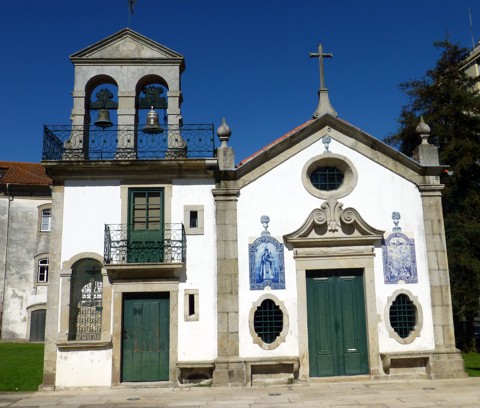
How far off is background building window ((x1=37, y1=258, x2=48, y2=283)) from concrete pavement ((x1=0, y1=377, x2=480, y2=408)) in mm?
19031

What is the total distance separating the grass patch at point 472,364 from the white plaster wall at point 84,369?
8.77 m

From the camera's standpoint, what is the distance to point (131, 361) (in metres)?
11.7

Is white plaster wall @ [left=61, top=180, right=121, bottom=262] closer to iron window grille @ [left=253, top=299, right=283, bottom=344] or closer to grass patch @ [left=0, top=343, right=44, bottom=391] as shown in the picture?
grass patch @ [left=0, top=343, right=44, bottom=391]

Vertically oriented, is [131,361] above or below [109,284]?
below

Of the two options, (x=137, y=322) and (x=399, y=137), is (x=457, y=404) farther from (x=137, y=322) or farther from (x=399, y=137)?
(x=399, y=137)

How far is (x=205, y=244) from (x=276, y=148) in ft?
9.68

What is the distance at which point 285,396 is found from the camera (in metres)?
10.2

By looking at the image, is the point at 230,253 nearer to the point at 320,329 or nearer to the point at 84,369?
the point at 320,329

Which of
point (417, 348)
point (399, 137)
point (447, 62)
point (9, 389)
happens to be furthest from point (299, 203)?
point (447, 62)

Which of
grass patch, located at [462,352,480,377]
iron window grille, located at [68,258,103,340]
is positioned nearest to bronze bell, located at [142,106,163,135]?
iron window grille, located at [68,258,103,340]

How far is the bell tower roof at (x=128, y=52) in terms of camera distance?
12.9 m

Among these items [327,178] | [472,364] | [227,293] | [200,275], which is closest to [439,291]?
[327,178]

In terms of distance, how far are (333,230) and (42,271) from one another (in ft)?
71.6

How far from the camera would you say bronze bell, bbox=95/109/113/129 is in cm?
1252
